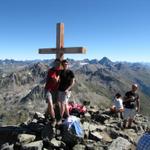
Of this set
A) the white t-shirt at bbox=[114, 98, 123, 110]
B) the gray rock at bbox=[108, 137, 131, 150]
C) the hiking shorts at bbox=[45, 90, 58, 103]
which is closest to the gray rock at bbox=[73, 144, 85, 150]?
the gray rock at bbox=[108, 137, 131, 150]

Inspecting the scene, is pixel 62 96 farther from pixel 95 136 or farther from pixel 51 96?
pixel 95 136

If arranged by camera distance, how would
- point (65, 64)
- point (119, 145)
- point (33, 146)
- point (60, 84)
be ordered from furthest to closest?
1. point (60, 84)
2. point (65, 64)
3. point (119, 145)
4. point (33, 146)

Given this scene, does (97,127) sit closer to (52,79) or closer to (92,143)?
(92,143)

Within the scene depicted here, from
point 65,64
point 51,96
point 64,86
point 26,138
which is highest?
point 65,64

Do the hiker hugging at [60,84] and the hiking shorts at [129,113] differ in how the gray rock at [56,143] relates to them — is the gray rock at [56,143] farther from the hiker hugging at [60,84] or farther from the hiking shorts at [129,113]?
the hiking shorts at [129,113]

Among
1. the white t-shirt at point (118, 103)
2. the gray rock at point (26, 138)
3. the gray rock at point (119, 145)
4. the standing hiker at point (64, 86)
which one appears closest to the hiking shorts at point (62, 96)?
the standing hiker at point (64, 86)

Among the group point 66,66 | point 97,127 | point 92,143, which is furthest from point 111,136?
point 66,66

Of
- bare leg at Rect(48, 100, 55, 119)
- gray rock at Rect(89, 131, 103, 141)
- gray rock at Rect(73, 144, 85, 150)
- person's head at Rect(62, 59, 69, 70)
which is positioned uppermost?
person's head at Rect(62, 59, 69, 70)

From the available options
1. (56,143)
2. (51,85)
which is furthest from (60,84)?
(56,143)

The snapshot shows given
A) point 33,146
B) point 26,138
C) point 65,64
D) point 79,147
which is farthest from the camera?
point 65,64

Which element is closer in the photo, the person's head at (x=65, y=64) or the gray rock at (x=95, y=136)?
the person's head at (x=65, y=64)

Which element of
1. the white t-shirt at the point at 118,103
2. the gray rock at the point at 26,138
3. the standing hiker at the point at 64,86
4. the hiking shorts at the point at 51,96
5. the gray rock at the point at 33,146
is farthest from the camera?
the white t-shirt at the point at 118,103

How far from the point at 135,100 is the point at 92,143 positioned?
615cm

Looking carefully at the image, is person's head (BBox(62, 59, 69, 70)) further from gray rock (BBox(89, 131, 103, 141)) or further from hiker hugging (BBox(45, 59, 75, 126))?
gray rock (BBox(89, 131, 103, 141))
